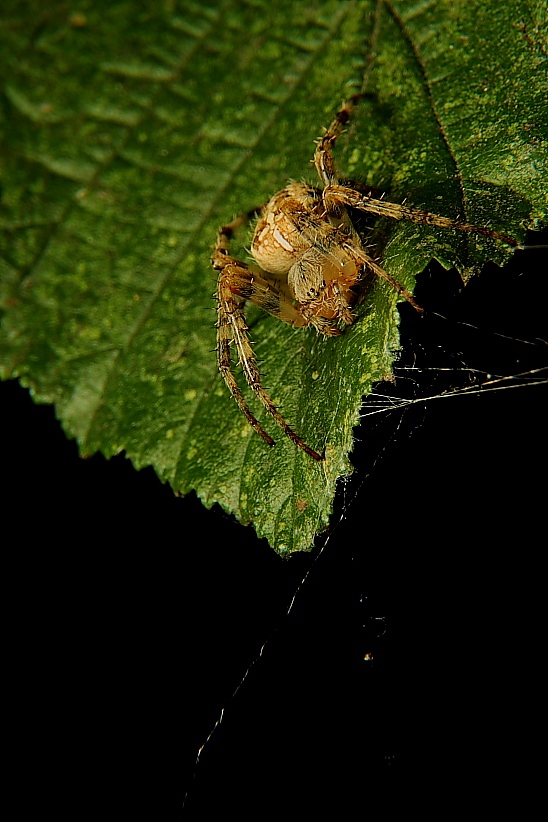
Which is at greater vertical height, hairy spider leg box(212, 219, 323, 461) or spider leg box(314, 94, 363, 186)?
spider leg box(314, 94, 363, 186)

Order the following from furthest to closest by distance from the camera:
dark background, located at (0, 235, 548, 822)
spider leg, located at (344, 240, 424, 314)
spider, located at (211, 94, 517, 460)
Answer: dark background, located at (0, 235, 548, 822) < spider, located at (211, 94, 517, 460) < spider leg, located at (344, 240, 424, 314)

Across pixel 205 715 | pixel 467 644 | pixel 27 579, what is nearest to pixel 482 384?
pixel 467 644

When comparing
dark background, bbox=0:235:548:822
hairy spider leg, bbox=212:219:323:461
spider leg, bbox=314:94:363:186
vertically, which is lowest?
dark background, bbox=0:235:548:822

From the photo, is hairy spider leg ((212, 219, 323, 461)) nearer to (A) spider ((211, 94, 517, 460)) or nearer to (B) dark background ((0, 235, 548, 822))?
(A) spider ((211, 94, 517, 460))

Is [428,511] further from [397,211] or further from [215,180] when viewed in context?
[215,180]

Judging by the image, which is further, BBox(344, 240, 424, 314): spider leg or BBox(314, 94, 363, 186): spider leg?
BBox(314, 94, 363, 186): spider leg

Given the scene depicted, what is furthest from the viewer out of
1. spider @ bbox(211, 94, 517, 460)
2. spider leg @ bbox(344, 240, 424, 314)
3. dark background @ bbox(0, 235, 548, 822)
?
dark background @ bbox(0, 235, 548, 822)

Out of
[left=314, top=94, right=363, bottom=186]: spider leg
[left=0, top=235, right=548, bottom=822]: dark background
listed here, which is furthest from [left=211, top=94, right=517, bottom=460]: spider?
[left=0, top=235, right=548, bottom=822]: dark background

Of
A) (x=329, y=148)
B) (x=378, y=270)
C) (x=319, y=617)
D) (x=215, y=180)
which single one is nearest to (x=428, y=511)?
(x=319, y=617)
